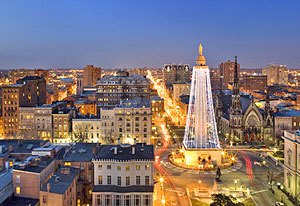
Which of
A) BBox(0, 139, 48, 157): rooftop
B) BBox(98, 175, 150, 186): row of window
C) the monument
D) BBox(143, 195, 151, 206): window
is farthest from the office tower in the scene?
BBox(143, 195, 151, 206): window

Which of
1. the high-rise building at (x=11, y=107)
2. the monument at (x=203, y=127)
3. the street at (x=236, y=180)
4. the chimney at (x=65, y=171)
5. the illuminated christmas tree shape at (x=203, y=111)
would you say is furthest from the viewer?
the high-rise building at (x=11, y=107)

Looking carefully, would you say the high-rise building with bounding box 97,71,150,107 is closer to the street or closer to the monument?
the street

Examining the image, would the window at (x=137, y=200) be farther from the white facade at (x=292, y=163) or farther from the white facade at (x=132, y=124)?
the white facade at (x=132, y=124)

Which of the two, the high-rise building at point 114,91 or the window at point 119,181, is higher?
the high-rise building at point 114,91

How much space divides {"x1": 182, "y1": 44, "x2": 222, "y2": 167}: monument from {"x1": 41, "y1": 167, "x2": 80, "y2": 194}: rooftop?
31.5 meters

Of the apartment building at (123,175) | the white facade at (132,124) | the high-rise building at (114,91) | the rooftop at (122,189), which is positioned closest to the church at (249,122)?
the white facade at (132,124)

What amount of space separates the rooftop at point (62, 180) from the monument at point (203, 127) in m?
31.5

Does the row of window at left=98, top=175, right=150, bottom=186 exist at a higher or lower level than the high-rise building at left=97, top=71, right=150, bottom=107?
lower

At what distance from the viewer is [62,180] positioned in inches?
1923

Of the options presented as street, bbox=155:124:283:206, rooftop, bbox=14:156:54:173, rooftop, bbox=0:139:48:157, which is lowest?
street, bbox=155:124:283:206

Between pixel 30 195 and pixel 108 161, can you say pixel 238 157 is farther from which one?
pixel 30 195

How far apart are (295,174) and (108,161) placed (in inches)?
1262

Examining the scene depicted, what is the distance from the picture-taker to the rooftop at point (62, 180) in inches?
1804

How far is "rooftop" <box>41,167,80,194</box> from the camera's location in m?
45.8
